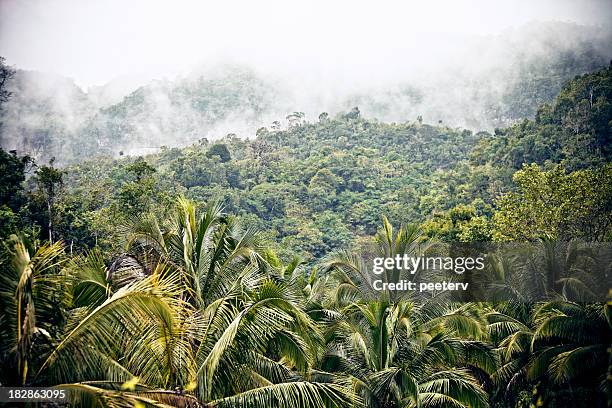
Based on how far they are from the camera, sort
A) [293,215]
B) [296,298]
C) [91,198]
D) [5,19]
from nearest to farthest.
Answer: [296,298], [91,198], [293,215], [5,19]

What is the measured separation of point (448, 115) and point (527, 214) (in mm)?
88476

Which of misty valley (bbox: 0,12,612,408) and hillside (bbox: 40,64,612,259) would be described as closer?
misty valley (bbox: 0,12,612,408)

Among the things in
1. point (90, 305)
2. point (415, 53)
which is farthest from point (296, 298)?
point (415, 53)

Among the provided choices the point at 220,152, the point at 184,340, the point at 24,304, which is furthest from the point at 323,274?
the point at 220,152

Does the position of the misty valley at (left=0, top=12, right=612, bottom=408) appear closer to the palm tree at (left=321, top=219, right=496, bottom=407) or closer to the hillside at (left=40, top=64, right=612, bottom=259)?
the palm tree at (left=321, top=219, right=496, bottom=407)

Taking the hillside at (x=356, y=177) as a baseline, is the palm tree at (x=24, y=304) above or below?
below

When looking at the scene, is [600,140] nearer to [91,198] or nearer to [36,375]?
[91,198]

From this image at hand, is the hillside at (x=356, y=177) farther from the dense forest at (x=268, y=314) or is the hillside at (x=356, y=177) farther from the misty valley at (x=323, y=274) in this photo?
the dense forest at (x=268, y=314)

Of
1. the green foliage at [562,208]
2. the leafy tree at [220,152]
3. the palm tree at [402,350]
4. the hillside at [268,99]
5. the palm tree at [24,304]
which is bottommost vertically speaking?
the palm tree at [402,350]

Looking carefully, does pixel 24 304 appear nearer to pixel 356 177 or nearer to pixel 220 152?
pixel 356 177

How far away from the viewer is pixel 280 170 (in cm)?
5141

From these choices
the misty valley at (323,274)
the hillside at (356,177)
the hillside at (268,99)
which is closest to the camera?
the misty valley at (323,274)

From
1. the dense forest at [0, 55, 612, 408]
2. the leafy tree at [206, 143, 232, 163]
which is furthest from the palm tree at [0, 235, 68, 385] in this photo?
the leafy tree at [206, 143, 232, 163]

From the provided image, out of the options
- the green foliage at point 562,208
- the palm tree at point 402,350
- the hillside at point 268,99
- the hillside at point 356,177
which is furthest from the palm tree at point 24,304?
the hillside at point 268,99
